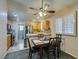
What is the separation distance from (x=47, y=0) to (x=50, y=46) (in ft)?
6.82

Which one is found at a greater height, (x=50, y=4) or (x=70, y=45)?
(x=50, y=4)

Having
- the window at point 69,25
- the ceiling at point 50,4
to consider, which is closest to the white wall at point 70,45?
the window at point 69,25

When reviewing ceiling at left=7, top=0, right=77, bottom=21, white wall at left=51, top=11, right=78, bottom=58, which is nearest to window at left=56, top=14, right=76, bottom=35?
white wall at left=51, top=11, right=78, bottom=58

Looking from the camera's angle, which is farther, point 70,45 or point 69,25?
point 69,25

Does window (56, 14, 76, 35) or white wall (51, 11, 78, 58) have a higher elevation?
window (56, 14, 76, 35)

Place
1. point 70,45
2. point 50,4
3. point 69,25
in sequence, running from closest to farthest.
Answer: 1. point 70,45
2. point 69,25
3. point 50,4

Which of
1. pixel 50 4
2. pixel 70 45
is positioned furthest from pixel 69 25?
pixel 50 4

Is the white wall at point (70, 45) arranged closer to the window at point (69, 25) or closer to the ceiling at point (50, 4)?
the window at point (69, 25)

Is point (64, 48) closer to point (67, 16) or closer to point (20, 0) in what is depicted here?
point (67, 16)

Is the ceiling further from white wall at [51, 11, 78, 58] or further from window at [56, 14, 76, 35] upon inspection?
white wall at [51, 11, 78, 58]

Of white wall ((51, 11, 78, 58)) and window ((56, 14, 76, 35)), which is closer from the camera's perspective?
white wall ((51, 11, 78, 58))

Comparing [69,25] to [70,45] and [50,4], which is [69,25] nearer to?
[70,45]

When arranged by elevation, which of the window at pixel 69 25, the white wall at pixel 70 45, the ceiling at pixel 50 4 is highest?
the ceiling at pixel 50 4

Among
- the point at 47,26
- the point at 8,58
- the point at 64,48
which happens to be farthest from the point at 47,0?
the point at 47,26
